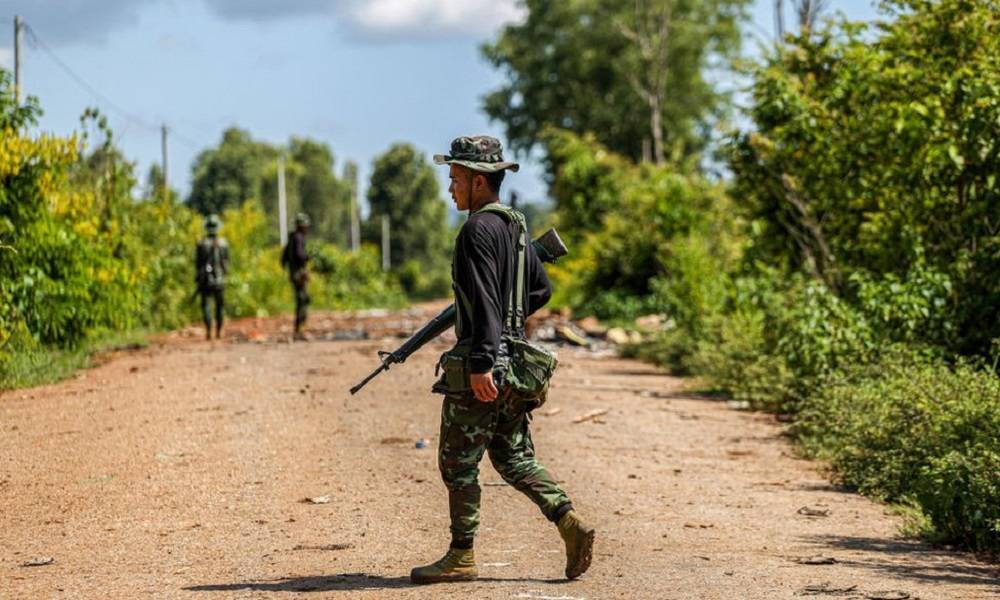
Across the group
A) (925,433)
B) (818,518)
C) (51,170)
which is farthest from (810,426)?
(51,170)

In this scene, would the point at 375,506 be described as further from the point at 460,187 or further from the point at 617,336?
the point at 617,336

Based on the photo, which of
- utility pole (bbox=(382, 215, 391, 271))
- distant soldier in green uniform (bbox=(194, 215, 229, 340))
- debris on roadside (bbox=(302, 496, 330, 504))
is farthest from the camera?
utility pole (bbox=(382, 215, 391, 271))

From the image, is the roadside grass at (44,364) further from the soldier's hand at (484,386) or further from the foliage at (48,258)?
the soldier's hand at (484,386)

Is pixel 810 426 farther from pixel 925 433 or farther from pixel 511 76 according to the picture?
pixel 511 76

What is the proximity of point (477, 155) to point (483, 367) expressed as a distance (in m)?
0.99

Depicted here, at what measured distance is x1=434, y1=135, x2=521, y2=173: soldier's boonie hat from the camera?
21.6 ft

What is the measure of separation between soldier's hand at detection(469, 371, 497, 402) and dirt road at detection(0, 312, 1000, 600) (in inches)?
34.5

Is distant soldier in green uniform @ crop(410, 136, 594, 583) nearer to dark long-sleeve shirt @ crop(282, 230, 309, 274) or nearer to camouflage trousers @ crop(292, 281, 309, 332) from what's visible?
dark long-sleeve shirt @ crop(282, 230, 309, 274)

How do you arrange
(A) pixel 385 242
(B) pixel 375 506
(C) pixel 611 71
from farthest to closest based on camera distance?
(A) pixel 385 242 → (C) pixel 611 71 → (B) pixel 375 506

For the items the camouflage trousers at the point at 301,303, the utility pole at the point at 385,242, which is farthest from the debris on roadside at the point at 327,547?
the utility pole at the point at 385,242

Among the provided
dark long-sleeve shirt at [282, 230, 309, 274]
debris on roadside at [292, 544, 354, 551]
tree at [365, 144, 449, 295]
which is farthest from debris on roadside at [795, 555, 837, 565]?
tree at [365, 144, 449, 295]

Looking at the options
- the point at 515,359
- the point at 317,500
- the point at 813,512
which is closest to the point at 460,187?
the point at 515,359

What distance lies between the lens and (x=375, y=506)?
349 inches

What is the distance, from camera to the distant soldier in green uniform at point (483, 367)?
21.0ft
